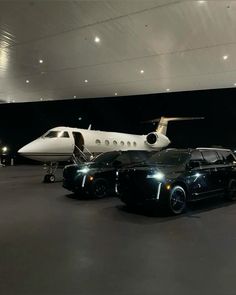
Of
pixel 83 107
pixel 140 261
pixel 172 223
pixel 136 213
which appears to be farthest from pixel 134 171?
pixel 83 107

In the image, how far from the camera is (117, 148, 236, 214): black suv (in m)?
7.55

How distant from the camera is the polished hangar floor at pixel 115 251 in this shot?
3.66 m

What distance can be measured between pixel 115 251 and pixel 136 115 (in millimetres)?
28935

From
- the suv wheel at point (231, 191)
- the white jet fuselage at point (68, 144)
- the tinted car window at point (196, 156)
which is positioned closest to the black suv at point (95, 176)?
the tinted car window at point (196, 156)

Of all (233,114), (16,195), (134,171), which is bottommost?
(16,195)

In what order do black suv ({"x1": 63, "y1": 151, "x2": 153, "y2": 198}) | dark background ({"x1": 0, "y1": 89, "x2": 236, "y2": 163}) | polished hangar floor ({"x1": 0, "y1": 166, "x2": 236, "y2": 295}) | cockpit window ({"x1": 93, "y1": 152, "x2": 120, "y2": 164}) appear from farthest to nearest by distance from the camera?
dark background ({"x1": 0, "y1": 89, "x2": 236, "y2": 163})
cockpit window ({"x1": 93, "y1": 152, "x2": 120, "y2": 164})
black suv ({"x1": 63, "y1": 151, "x2": 153, "y2": 198})
polished hangar floor ({"x1": 0, "y1": 166, "x2": 236, "y2": 295})

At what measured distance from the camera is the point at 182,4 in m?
9.02

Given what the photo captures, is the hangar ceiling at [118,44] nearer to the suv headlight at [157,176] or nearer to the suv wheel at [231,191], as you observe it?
the suv headlight at [157,176]

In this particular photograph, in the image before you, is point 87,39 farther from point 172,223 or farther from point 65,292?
point 65,292

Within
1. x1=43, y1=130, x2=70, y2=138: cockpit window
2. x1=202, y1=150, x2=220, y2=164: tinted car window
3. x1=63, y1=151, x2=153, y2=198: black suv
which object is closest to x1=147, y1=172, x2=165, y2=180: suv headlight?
x1=202, y1=150, x2=220, y2=164: tinted car window

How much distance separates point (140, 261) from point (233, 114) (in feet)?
83.7

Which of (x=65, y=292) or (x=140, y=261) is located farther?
(x=140, y=261)

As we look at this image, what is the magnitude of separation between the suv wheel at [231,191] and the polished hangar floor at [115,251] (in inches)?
55.7

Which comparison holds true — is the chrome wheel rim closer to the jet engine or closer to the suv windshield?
the suv windshield
